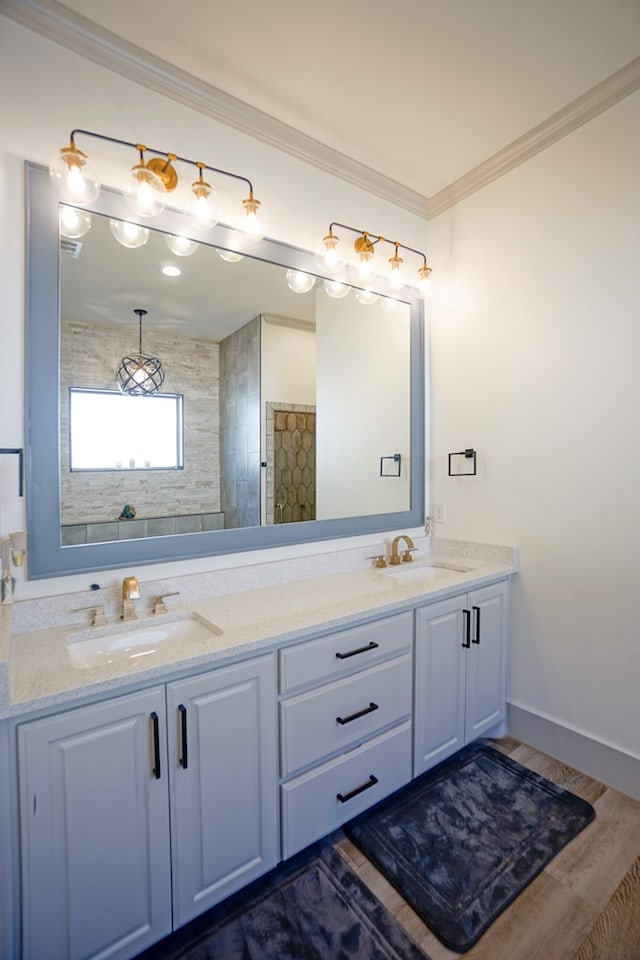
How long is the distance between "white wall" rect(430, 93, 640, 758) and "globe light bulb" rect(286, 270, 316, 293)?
2.80 ft

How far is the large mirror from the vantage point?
145 centimetres

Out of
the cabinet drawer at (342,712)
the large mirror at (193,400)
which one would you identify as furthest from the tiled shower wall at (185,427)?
the cabinet drawer at (342,712)

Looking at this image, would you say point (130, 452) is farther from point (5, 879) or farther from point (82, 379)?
point (5, 879)

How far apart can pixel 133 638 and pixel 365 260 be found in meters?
1.92

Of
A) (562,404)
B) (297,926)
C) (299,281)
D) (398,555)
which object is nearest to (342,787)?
(297,926)

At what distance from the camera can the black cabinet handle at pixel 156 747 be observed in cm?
117

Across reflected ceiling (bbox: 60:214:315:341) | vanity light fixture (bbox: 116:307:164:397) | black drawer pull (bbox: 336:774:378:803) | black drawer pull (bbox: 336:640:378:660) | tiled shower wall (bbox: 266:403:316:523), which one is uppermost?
reflected ceiling (bbox: 60:214:315:341)

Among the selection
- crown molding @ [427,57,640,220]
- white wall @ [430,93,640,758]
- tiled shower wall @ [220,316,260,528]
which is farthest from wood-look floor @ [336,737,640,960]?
crown molding @ [427,57,640,220]

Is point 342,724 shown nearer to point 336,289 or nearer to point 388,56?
point 336,289

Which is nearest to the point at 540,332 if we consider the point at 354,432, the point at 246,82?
the point at 354,432

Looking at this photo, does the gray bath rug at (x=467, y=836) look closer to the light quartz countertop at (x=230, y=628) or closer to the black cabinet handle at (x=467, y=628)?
the black cabinet handle at (x=467, y=628)

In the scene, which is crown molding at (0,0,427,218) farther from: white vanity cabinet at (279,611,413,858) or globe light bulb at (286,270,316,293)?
white vanity cabinet at (279,611,413,858)

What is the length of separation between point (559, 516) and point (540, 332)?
0.85m

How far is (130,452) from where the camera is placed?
1.62 meters
